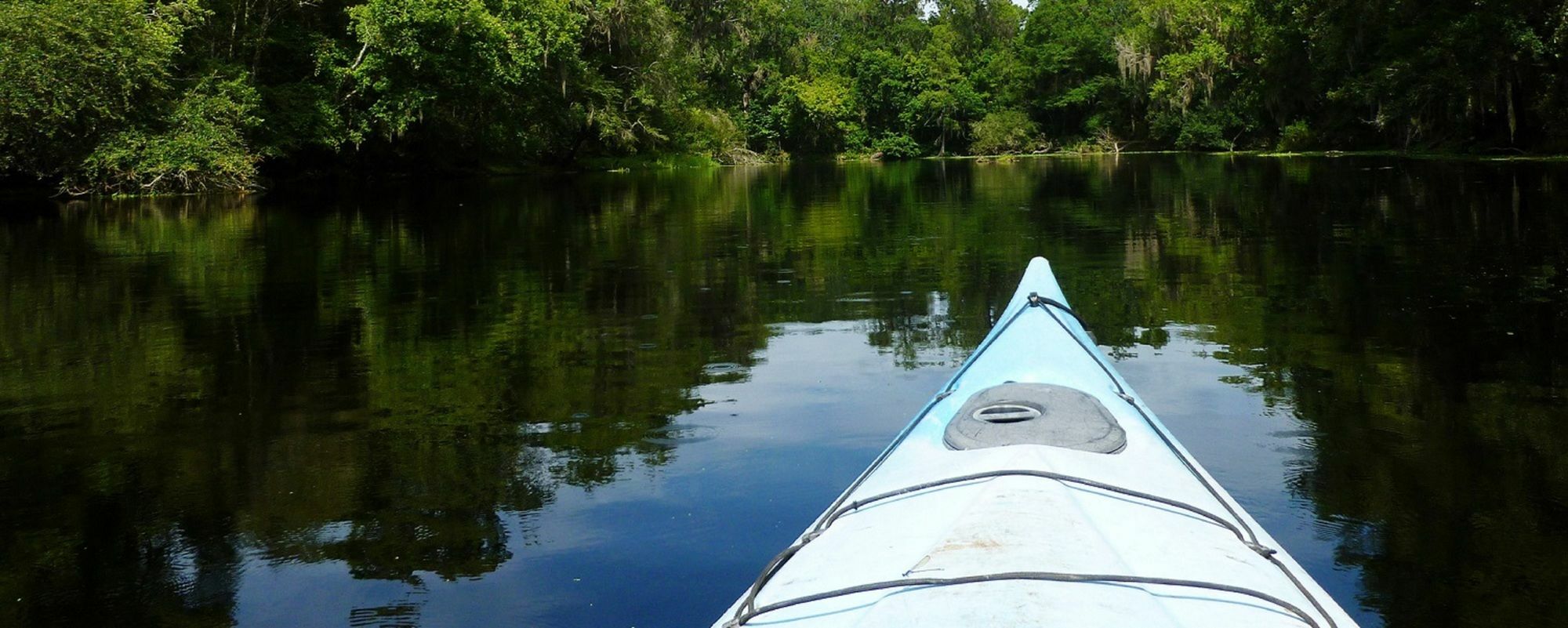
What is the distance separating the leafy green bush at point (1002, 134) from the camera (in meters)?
66.8

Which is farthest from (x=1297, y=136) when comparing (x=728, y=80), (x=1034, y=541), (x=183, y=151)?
(x=1034, y=541)

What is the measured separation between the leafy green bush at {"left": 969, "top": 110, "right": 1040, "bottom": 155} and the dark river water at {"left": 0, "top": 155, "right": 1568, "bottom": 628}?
50.9 metres

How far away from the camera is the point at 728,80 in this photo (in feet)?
216

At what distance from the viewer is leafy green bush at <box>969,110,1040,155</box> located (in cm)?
6681

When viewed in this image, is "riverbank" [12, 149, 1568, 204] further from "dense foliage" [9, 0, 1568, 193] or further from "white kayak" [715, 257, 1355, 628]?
"white kayak" [715, 257, 1355, 628]

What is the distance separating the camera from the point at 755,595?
281 cm

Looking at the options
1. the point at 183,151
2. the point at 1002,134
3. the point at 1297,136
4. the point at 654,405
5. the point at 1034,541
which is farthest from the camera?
the point at 1002,134

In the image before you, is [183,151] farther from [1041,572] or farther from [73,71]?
[1041,572]

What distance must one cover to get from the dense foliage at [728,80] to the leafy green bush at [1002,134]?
152 mm

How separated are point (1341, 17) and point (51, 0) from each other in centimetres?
3708

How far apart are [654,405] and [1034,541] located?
4.60 metres

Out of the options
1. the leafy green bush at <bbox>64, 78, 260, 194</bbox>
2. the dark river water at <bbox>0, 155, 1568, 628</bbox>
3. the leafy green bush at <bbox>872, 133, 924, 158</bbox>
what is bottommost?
the dark river water at <bbox>0, 155, 1568, 628</bbox>

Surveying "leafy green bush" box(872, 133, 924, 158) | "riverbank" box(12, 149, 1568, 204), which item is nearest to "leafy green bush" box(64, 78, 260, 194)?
"riverbank" box(12, 149, 1568, 204)

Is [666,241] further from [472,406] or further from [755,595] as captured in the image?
[755,595]
